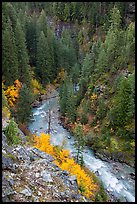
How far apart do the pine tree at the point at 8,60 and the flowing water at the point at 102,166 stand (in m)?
10.1

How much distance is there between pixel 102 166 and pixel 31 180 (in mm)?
25412

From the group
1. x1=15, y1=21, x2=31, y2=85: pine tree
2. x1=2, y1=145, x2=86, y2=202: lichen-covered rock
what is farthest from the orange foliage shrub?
x1=2, y1=145, x2=86, y2=202: lichen-covered rock

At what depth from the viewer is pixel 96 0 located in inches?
4070

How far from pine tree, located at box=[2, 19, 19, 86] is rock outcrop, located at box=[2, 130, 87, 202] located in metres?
36.6

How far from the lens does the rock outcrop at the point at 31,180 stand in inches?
767

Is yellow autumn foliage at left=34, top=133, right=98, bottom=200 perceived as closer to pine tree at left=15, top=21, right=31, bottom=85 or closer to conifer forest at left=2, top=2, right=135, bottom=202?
conifer forest at left=2, top=2, right=135, bottom=202

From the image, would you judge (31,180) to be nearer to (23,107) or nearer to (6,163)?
(6,163)

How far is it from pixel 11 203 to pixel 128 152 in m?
33.2

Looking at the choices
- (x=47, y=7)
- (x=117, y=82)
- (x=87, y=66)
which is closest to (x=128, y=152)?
(x=117, y=82)

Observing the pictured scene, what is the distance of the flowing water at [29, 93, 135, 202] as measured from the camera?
39.6 metres

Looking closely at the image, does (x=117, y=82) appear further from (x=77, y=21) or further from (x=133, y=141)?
(x=77, y=21)

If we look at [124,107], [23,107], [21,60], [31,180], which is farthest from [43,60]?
[31,180]

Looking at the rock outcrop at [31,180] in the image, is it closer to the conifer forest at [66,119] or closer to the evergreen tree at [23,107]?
the conifer forest at [66,119]

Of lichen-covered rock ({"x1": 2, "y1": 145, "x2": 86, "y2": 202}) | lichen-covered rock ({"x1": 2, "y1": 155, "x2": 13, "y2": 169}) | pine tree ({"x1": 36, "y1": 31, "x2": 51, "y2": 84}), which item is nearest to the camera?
lichen-covered rock ({"x1": 2, "y1": 145, "x2": 86, "y2": 202})
